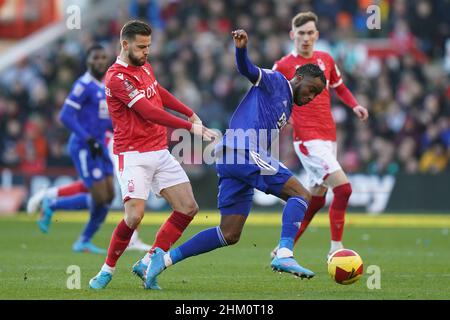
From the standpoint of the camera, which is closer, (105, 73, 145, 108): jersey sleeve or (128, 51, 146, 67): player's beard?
(105, 73, 145, 108): jersey sleeve

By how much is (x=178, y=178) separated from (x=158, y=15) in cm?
1715

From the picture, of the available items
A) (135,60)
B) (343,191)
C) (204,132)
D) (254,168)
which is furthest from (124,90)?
(343,191)

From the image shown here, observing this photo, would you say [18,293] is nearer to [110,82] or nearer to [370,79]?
[110,82]

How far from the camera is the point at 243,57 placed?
8906 millimetres

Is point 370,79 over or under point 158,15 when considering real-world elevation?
under

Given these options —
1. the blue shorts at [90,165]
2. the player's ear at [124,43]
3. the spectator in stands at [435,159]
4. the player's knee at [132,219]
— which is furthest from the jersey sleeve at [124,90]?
the spectator in stands at [435,159]

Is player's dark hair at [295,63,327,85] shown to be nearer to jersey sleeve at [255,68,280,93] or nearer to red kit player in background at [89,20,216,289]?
jersey sleeve at [255,68,280,93]

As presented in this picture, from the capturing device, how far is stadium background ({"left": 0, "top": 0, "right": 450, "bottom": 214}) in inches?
846

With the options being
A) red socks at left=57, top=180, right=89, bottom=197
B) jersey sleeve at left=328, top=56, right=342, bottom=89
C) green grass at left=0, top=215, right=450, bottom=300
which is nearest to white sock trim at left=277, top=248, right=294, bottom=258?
green grass at left=0, top=215, right=450, bottom=300

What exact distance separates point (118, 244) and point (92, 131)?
4659 mm

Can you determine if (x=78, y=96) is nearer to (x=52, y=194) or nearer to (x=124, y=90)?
(x=52, y=194)

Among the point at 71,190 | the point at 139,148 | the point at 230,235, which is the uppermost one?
the point at 139,148
